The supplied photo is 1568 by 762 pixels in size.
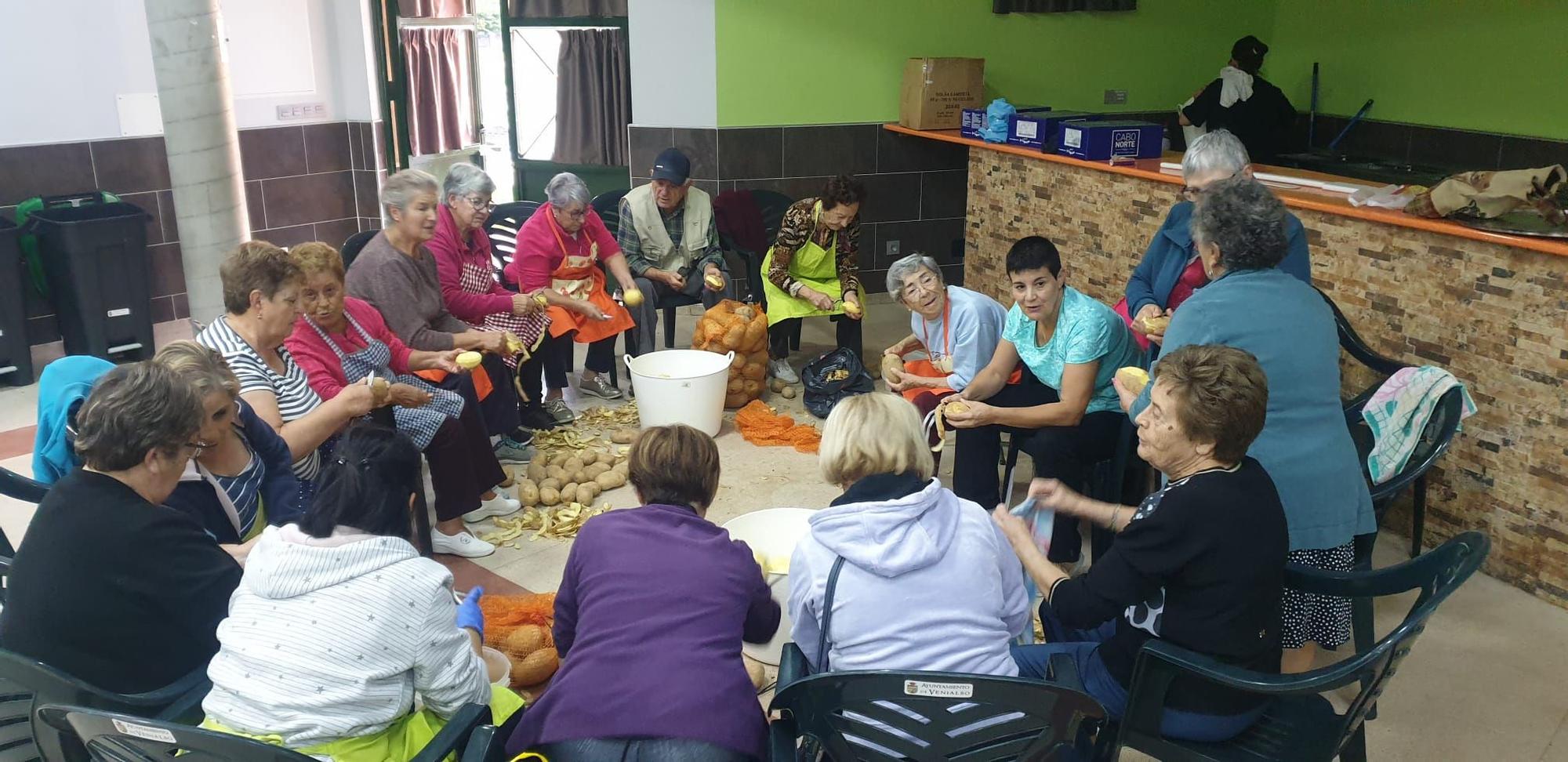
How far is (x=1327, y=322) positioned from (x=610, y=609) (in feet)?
5.85

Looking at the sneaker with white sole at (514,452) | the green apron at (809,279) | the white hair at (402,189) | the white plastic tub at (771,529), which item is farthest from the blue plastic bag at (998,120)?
the white plastic tub at (771,529)

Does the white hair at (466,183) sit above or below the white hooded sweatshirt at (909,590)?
above

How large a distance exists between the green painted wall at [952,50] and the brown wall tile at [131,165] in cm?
322

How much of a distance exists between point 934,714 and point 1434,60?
7474 millimetres

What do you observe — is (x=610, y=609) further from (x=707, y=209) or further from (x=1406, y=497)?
(x=707, y=209)

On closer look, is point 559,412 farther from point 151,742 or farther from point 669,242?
point 151,742

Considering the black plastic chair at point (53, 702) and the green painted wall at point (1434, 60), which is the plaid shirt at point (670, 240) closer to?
the black plastic chair at point (53, 702)

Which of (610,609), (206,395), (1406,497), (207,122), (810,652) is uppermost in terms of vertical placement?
(207,122)

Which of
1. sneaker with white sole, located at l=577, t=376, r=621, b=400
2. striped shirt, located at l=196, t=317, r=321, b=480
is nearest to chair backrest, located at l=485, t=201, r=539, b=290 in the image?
sneaker with white sole, located at l=577, t=376, r=621, b=400

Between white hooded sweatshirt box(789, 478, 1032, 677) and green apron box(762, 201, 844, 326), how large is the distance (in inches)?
132

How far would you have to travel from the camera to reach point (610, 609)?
78.1 inches

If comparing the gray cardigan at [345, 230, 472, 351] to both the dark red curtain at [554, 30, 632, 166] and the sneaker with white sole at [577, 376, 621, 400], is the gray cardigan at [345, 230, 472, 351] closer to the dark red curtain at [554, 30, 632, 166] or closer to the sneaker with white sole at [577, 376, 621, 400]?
the sneaker with white sole at [577, 376, 621, 400]

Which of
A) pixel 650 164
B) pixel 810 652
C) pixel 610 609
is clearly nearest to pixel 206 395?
pixel 610 609

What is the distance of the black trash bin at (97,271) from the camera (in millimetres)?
5441
